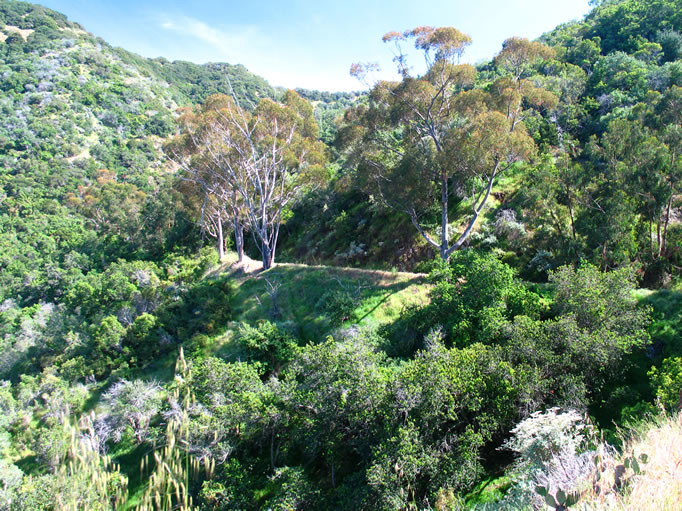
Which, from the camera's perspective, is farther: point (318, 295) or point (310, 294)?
point (310, 294)

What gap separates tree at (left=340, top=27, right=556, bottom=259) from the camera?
17250mm

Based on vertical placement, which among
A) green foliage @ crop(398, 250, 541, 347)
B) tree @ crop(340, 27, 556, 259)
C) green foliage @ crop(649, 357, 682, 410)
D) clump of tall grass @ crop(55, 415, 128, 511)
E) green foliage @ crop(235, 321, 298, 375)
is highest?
tree @ crop(340, 27, 556, 259)

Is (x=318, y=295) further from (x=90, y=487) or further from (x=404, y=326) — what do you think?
(x=90, y=487)

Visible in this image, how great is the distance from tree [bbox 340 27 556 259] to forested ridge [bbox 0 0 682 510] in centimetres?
13

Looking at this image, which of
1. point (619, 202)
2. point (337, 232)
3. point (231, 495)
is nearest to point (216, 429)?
point (231, 495)

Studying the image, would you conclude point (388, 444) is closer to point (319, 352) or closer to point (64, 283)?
point (319, 352)

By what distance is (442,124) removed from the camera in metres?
20.7

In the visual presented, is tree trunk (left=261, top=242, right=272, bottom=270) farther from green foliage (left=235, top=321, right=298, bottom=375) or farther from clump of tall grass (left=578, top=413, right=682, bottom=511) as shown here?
clump of tall grass (left=578, top=413, right=682, bottom=511)

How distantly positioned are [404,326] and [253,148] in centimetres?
1441

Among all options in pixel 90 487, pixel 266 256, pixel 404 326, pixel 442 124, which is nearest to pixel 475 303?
pixel 404 326

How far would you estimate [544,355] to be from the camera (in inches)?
415

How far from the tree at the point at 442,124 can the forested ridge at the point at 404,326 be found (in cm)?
13

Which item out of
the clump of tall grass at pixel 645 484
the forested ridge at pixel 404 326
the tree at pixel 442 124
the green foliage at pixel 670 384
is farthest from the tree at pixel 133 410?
the green foliage at pixel 670 384

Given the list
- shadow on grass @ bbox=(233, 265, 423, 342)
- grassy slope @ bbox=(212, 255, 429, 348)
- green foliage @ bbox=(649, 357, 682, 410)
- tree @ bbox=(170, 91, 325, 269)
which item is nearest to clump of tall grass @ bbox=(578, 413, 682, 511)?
green foliage @ bbox=(649, 357, 682, 410)
